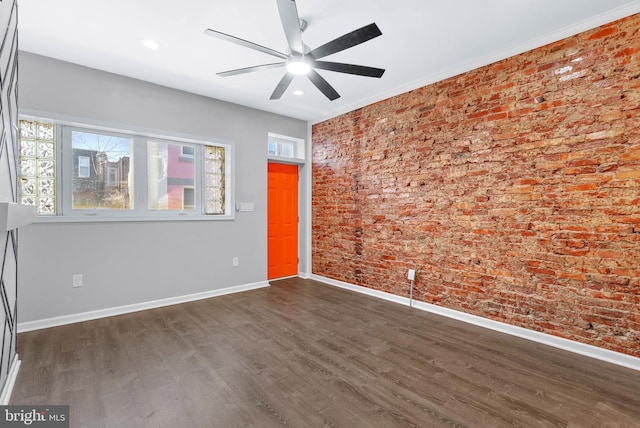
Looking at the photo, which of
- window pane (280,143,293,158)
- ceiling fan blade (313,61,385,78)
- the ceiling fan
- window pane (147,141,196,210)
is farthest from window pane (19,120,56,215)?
window pane (280,143,293,158)

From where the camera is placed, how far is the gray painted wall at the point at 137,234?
306 cm

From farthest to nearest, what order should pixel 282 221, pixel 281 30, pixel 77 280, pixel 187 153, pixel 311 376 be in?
pixel 282 221 → pixel 187 153 → pixel 77 280 → pixel 281 30 → pixel 311 376

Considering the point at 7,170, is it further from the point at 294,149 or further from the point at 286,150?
the point at 294,149

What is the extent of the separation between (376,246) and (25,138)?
13.8ft

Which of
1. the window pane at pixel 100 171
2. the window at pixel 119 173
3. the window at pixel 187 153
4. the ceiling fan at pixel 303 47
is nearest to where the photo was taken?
the ceiling fan at pixel 303 47

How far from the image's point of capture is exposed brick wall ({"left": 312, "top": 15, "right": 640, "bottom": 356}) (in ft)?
7.85

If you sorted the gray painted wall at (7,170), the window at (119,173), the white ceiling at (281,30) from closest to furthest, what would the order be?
the gray painted wall at (7,170), the white ceiling at (281,30), the window at (119,173)

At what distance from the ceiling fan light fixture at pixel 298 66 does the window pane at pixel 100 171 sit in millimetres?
2437

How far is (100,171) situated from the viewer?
3.50m

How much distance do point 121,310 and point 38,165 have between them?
1.80m

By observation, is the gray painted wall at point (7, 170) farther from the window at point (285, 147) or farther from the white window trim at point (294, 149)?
the window at point (285, 147)

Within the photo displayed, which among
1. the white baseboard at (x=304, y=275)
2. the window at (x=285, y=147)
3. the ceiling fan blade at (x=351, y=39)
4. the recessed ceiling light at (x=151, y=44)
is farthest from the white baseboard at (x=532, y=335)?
the recessed ceiling light at (x=151, y=44)

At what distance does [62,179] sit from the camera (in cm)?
323

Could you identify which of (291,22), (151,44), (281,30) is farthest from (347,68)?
(151,44)
